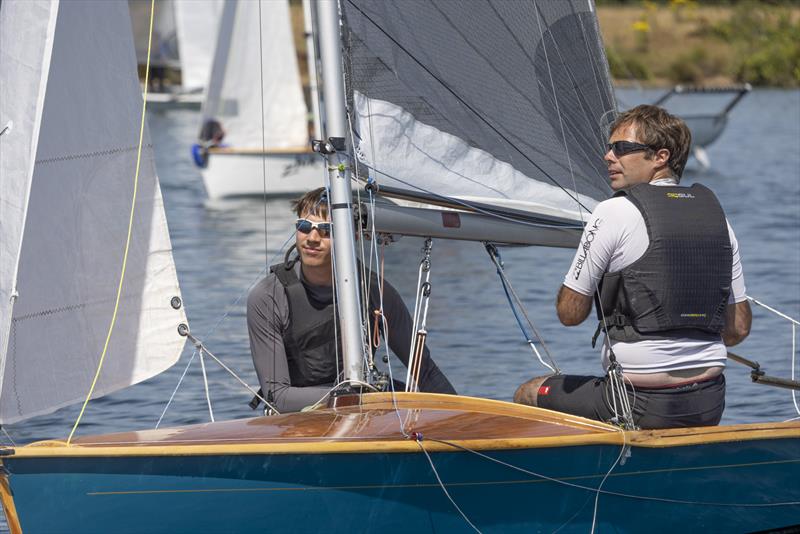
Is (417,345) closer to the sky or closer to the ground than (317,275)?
closer to the ground

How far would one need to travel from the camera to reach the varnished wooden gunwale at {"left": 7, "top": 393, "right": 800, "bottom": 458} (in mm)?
3740

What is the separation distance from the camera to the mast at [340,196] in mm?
4320

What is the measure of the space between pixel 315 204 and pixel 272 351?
48 centimetres

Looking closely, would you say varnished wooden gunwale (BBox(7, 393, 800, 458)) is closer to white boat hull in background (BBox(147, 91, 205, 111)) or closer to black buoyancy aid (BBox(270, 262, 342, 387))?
black buoyancy aid (BBox(270, 262, 342, 387))

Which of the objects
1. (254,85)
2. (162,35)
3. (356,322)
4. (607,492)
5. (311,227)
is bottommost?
(607,492)

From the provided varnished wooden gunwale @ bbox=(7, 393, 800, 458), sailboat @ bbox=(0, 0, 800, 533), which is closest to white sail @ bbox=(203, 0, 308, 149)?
sailboat @ bbox=(0, 0, 800, 533)

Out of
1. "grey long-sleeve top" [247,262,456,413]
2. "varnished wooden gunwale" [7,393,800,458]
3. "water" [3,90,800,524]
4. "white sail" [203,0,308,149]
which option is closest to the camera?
"varnished wooden gunwale" [7,393,800,458]

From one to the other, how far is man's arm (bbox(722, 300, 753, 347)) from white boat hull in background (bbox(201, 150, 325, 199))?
11.7m

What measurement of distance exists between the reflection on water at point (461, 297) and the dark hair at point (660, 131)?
2294 mm

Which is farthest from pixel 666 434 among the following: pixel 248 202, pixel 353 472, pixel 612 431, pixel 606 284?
pixel 248 202

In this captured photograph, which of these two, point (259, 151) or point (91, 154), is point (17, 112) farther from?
point (259, 151)

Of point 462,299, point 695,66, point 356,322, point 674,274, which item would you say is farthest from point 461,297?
point 695,66

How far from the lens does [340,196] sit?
4.36 metres

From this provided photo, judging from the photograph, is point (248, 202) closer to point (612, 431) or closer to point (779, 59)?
point (612, 431)
